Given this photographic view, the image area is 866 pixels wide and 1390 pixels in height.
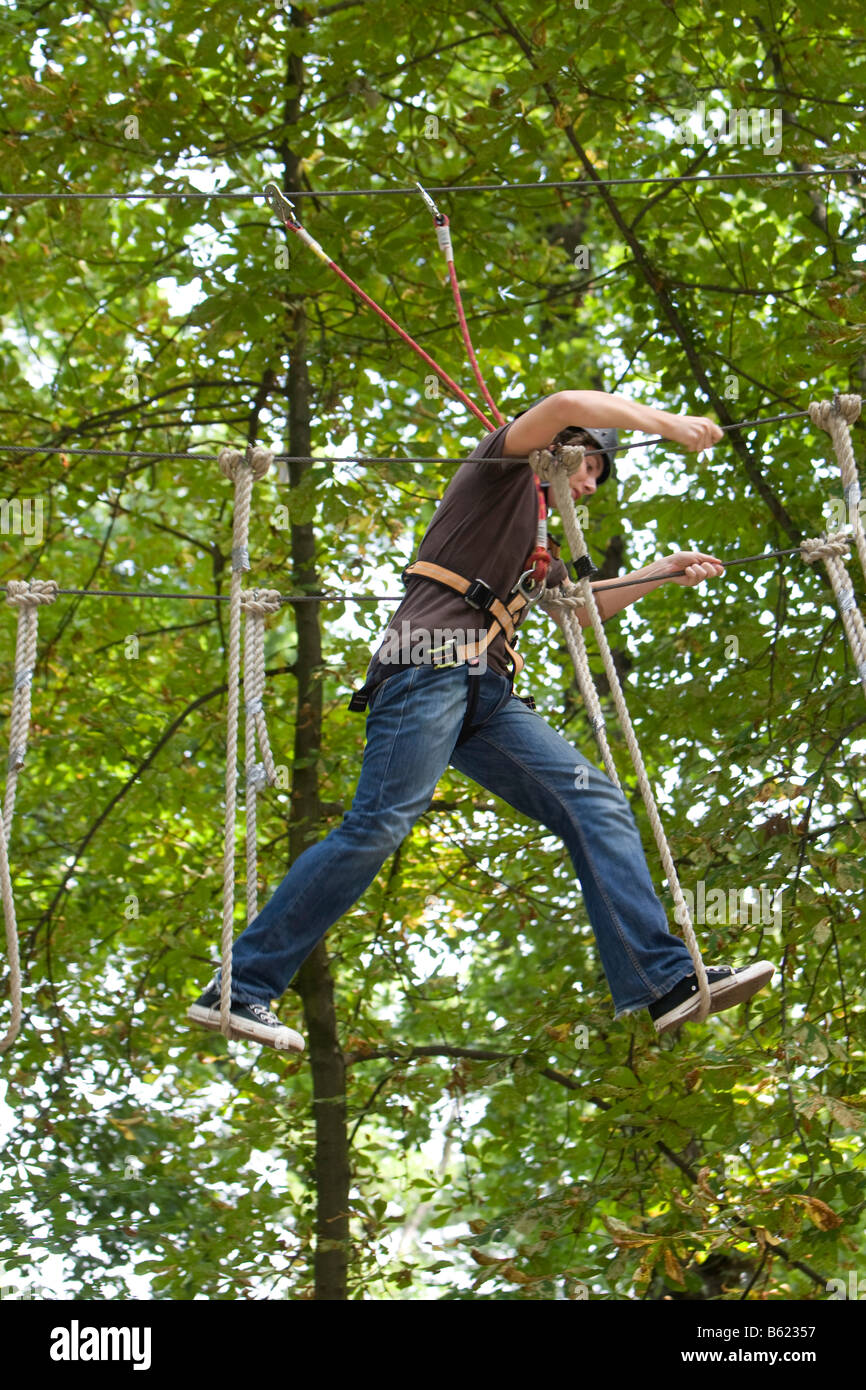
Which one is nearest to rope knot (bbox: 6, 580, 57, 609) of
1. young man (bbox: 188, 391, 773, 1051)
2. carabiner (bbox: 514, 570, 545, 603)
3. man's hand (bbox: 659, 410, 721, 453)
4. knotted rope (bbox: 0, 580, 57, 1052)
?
knotted rope (bbox: 0, 580, 57, 1052)

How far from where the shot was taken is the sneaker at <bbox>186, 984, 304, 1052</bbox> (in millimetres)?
2713

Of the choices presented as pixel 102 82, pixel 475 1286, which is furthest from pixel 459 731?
pixel 102 82

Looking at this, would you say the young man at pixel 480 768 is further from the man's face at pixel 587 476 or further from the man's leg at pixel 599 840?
the man's face at pixel 587 476

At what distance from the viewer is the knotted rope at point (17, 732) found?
2.93m

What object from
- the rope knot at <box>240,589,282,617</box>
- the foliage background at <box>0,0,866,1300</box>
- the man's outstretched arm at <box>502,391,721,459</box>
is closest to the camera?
the man's outstretched arm at <box>502,391,721,459</box>

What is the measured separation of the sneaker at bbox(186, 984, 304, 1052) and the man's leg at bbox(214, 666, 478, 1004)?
0.03 meters

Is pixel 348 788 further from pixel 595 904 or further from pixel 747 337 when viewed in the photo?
pixel 595 904

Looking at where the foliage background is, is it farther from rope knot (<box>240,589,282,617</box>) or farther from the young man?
rope knot (<box>240,589,282,617</box>)

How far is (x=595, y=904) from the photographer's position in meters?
2.84

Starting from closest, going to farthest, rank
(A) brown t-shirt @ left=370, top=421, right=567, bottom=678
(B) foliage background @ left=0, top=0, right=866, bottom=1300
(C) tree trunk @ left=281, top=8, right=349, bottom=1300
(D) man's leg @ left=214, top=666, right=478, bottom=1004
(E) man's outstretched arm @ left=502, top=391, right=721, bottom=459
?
(E) man's outstretched arm @ left=502, top=391, right=721, bottom=459
(D) man's leg @ left=214, top=666, right=478, bottom=1004
(A) brown t-shirt @ left=370, top=421, right=567, bottom=678
(B) foliage background @ left=0, top=0, right=866, bottom=1300
(C) tree trunk @ left=281, top=8, right=349, bottom=1300

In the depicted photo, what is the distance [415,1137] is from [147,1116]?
1.14 metres

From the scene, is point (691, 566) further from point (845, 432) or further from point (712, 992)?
point (712, 992)

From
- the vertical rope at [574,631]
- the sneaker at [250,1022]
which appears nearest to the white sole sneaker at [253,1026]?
the sneaker at [250,1022]

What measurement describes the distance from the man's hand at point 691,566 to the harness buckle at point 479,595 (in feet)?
1.52
